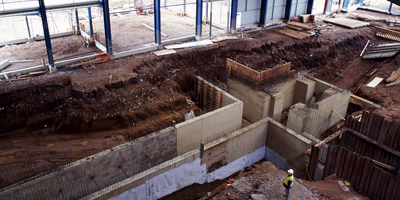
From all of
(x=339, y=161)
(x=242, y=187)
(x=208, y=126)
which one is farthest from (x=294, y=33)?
(x=242, y=187)

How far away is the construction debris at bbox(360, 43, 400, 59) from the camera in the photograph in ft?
76.9

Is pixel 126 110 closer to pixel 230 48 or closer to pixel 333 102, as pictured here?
pixel 230 48

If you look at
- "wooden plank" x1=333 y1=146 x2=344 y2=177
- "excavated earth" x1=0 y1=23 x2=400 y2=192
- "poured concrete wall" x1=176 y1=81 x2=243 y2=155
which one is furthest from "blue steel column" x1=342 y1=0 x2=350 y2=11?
"wooden plank" x1=333 y1=146 x2=344 y2=177

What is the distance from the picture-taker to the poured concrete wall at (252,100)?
16.6 metres

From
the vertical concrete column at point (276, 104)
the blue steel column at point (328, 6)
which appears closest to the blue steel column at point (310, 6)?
the blue steel column at point (328, 6)

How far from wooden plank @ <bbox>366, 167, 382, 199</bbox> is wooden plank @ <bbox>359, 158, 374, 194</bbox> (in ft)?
0.30

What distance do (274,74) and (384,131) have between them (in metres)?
6.73

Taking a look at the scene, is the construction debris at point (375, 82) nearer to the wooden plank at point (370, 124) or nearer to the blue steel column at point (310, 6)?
the wooden plank at point (370, 124)

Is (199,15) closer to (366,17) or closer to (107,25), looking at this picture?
(107,25)

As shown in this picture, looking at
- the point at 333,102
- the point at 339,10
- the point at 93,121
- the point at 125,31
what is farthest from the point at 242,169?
the point at 339,10

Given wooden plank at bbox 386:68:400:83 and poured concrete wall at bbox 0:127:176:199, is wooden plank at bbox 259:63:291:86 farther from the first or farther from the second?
wooden plank at bbox 386:68:400:83

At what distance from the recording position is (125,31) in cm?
2403

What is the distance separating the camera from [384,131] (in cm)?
1213

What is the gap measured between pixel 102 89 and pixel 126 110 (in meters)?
1.67
